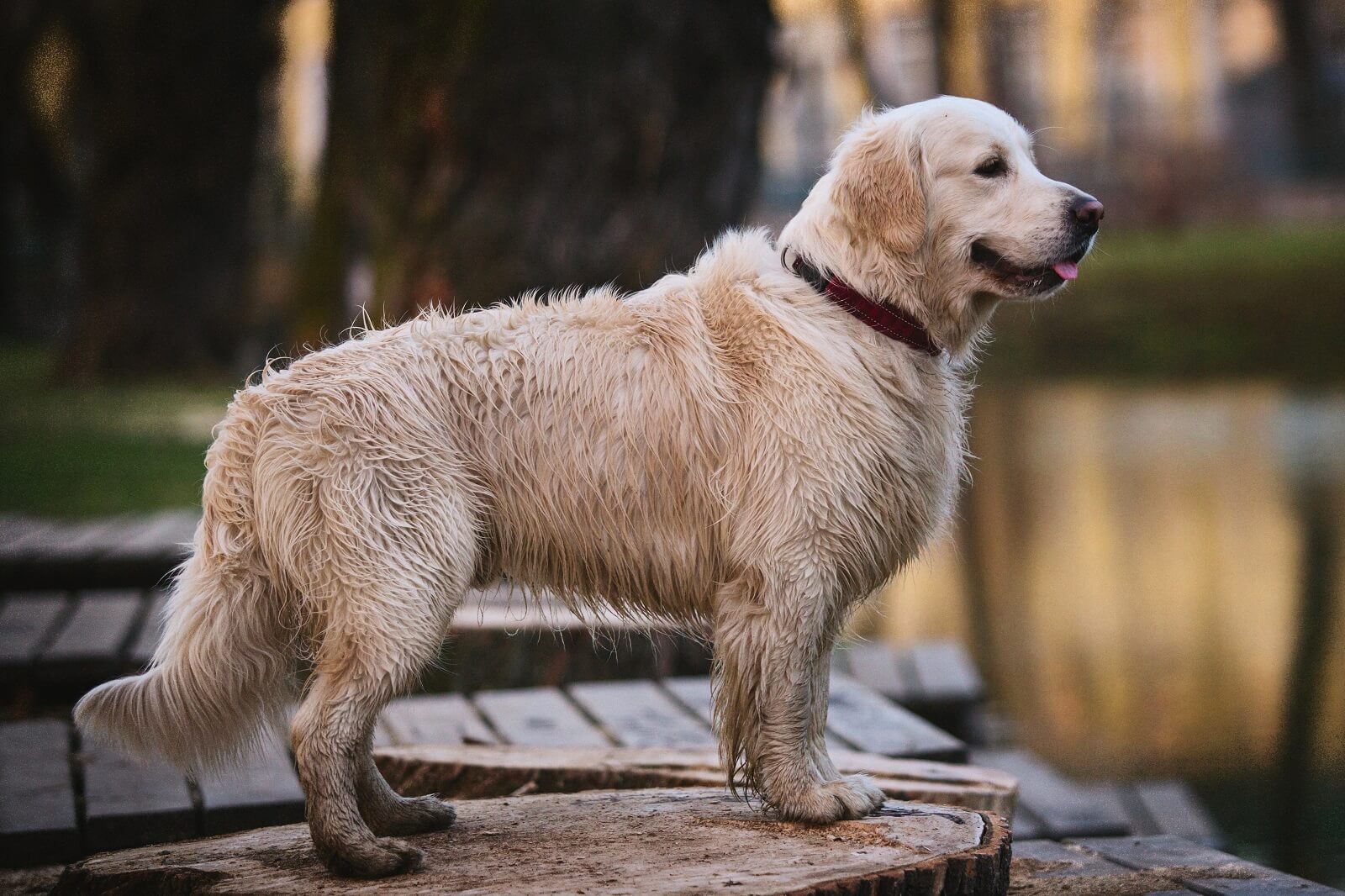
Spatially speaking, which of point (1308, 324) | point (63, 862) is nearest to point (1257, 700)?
point (63, 862)

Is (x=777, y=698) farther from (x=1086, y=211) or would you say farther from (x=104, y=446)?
(x=104, y=446)

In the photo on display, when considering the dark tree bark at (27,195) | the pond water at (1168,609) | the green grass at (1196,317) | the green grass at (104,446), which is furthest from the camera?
the green grass at (1196,317)

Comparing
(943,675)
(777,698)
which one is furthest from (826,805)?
(943,675)

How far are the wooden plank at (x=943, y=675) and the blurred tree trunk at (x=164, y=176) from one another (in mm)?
11558

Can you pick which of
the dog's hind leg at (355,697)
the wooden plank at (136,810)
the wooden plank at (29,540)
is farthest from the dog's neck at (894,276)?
the wooden plank at (29,540)

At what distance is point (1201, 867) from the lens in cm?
407

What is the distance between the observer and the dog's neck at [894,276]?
3652 mm

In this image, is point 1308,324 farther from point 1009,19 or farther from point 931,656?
point 931,656

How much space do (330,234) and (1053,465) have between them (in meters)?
8.00

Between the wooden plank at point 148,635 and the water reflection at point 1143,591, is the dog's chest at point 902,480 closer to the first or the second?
the water reflection at point 1143,591

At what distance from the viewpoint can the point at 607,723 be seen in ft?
17.0

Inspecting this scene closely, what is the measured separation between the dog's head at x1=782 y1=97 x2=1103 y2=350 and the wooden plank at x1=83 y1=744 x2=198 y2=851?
241cm

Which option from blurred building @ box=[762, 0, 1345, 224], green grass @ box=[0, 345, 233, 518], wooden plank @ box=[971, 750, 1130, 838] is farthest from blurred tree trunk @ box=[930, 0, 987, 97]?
wooden plank @ box=[971, 750, 1130, 838]

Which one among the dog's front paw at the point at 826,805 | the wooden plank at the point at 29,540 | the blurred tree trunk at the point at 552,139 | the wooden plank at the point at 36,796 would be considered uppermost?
the blurred tree trunk at the point at 552,139
